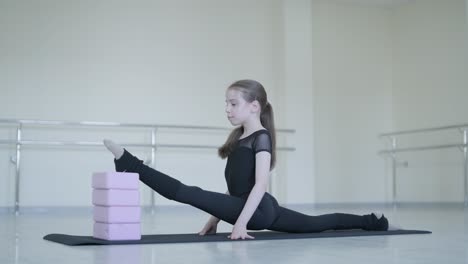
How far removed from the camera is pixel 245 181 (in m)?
2.51

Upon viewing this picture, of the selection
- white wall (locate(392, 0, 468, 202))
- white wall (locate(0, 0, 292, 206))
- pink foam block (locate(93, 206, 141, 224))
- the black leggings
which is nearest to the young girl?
the black leggings

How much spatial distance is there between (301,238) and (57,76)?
161 inches

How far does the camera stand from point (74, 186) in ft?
19.7

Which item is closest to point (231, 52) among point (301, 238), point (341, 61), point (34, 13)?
point (341, 61)

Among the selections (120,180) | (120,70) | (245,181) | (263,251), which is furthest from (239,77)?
(263,251)

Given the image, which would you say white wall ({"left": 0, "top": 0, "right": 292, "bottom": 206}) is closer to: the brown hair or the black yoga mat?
the black yoga mat

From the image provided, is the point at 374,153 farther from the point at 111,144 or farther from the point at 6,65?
the point at 111,144

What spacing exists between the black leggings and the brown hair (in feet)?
0.63

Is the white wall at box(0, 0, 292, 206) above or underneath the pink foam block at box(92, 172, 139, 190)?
above

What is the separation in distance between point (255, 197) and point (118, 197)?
469mm

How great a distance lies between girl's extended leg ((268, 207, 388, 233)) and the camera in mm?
2574

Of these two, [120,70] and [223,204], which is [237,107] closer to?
Answer: [223,204]

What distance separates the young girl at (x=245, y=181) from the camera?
2.37 meters

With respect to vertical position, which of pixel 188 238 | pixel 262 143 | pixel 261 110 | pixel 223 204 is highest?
pixel 261 110
